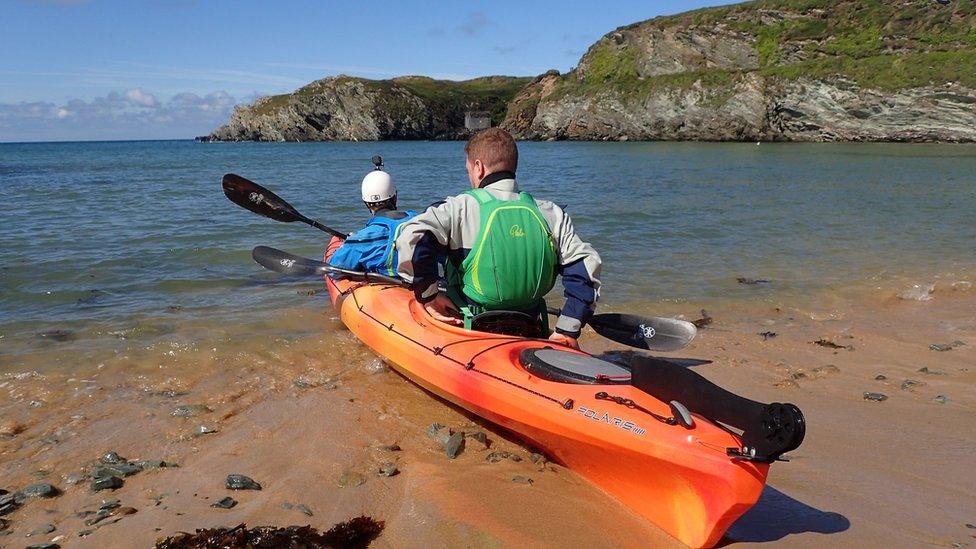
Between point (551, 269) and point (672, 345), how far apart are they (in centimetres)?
→ 130

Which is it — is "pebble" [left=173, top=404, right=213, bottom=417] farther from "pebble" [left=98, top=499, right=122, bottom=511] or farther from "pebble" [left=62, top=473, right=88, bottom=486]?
"pebble" [left=98, top=499, right=122, bottom=511]

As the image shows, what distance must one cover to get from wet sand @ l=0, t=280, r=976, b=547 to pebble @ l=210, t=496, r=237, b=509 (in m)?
0.06

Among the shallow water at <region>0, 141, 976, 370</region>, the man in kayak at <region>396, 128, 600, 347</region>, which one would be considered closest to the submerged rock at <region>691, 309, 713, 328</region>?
the shallow water at <region>0, 141, 976, 370</region>

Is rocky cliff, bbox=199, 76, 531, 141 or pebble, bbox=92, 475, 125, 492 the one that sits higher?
rocky cliff, bbox=199, 76, 531, 141

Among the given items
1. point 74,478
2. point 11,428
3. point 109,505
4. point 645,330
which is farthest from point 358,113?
point 109,505

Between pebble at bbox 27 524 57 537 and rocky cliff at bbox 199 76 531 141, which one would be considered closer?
pebble at bbox 27 524 57 537

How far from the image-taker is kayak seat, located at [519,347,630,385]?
347 centimetres

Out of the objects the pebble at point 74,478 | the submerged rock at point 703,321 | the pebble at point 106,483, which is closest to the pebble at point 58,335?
the pebble at point 74,478

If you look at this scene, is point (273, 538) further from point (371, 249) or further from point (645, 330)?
point (371, 249)

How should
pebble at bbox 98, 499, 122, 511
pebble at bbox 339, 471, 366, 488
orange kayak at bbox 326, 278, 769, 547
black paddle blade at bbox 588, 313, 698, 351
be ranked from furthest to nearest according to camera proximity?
1. black paddle blade at bbox 588, 313, 698, 351
2. pebble at bbox 339, 471, 366, 488
3. pebble at bbox 98, 499, 122, 511
4. orange kayak at bbox 326, 278, 769, 547

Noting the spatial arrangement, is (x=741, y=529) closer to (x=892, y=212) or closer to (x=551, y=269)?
(x=551, y=269)

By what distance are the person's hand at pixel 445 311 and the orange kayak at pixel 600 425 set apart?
7cm

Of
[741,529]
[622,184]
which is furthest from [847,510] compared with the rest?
[622,184]

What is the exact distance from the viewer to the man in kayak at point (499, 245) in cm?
390
